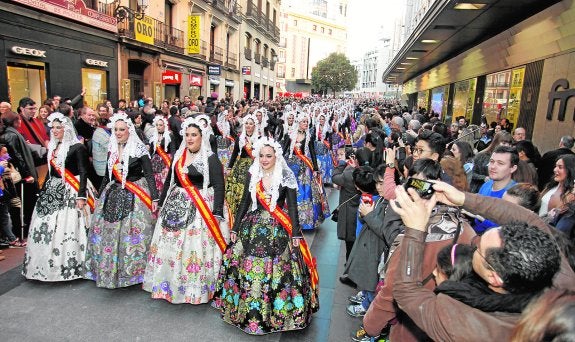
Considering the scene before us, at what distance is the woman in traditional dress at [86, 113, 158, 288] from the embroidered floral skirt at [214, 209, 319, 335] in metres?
1.25

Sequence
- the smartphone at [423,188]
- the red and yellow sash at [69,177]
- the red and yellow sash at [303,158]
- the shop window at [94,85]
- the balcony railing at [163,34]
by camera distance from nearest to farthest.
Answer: the smartphone at [423,188], the red and yellow sash at [69,177], the red and yellow sash at [303,158], the shop window at [94,85], the balcony railing at [163,34]

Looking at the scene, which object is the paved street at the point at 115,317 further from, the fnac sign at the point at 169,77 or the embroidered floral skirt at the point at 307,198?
the fnac sign at the point at 169,77

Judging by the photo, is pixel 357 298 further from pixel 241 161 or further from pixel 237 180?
pixel 241 161

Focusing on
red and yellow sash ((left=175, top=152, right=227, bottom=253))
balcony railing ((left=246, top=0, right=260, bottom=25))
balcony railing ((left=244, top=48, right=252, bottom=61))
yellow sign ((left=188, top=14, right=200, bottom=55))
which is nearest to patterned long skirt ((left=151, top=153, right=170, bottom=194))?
red and yellow sash ((left=175, top=152, right=227, bottom=253))

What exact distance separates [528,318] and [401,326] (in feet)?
3.21

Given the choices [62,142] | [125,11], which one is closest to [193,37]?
[125,11]

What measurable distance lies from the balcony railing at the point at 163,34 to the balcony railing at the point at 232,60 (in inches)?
289

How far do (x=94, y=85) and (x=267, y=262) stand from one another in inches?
504

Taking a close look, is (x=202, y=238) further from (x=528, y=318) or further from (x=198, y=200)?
(x=528, y=318)

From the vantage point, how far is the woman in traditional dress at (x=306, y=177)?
6.70 meters

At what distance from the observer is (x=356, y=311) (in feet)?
13.5

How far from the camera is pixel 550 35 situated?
8664 mm

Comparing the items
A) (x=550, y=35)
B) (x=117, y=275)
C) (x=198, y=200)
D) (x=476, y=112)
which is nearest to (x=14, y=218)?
(x=117, y=275)

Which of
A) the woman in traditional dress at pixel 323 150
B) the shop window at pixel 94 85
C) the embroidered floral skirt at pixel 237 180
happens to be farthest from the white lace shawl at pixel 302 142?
the shop window at pixel 94 85
